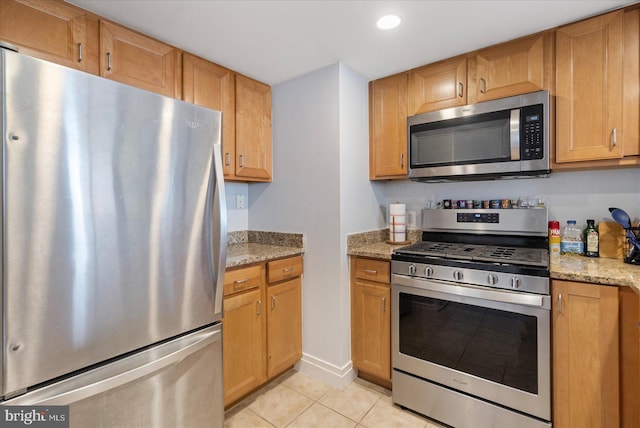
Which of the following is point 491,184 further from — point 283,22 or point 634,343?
point 283,22

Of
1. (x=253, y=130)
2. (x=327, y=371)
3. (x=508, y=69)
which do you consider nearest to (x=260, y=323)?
(x=327, y=371)

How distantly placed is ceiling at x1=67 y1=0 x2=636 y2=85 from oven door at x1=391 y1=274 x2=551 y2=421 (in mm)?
1432

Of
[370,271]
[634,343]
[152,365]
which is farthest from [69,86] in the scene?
[634,343]

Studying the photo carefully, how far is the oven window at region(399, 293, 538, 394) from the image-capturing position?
60.3 inches

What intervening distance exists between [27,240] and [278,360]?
163cm

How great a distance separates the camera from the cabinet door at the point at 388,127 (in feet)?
7.41

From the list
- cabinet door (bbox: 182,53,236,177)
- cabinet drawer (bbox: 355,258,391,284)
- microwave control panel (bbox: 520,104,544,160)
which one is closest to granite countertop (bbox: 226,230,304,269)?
cabinet drawer (bbox: 355,258,391,284)

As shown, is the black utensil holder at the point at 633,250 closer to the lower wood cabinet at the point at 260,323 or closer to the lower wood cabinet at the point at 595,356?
the lower wood cabinet at the point at 595,356

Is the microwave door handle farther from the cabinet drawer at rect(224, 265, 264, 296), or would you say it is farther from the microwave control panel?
the cabinet drawer at rect(224, 265, 264, 296)

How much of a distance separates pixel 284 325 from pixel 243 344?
37cm

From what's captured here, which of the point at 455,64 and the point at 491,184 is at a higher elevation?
the point at 455,64

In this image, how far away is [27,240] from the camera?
0.93 m

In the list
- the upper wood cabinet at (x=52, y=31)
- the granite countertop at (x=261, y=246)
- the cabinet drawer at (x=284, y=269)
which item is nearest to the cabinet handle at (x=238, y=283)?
the granite countertop at (x=261, y=246)

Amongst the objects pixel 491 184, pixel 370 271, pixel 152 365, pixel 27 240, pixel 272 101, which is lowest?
pixel 152 365
